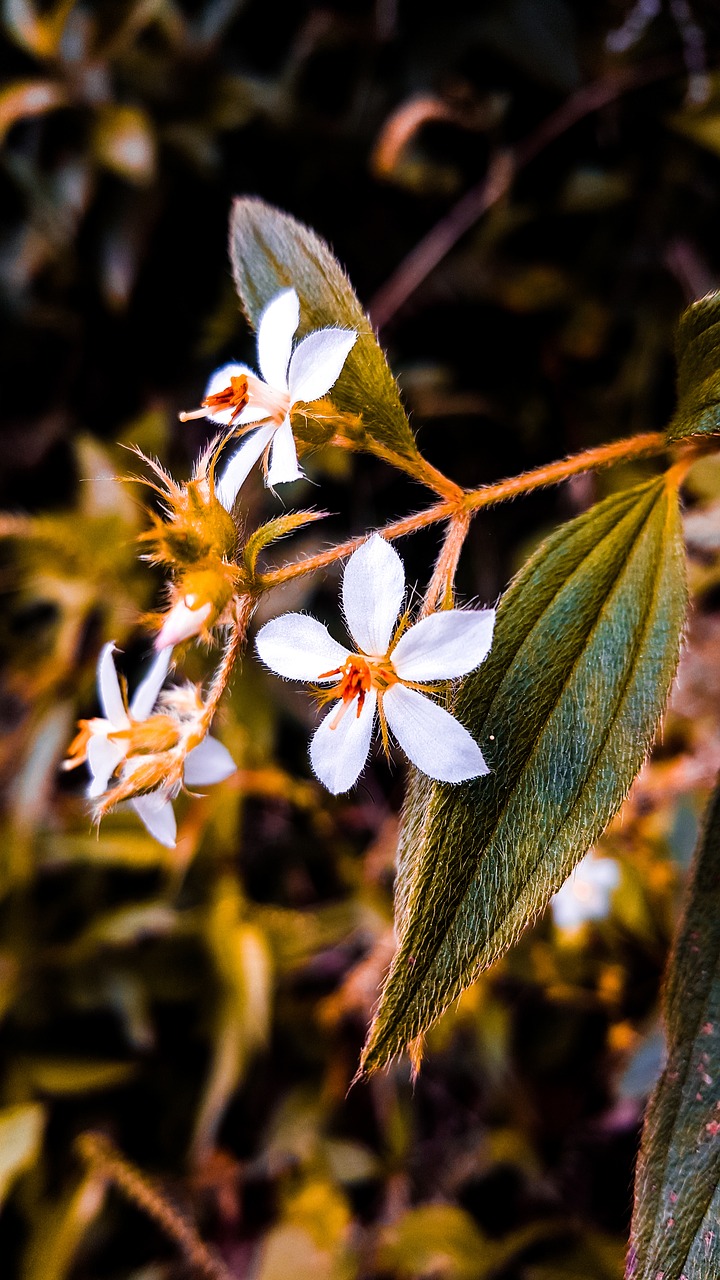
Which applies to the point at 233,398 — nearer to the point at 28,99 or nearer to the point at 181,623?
the point at 181,623

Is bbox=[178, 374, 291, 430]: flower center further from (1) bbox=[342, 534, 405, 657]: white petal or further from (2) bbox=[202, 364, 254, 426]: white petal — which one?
(1) bbox=[342, 534, 405, 657]: white petal

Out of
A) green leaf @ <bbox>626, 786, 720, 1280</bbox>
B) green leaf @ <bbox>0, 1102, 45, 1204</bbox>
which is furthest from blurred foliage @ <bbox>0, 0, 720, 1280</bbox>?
green leaf @ <bbox>626, 786, 720, 1280</bbox>

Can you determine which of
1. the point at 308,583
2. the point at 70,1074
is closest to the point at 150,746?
the point at 308,583

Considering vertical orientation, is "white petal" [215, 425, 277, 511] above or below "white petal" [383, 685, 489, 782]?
above

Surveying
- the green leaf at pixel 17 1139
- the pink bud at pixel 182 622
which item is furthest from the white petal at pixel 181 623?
the green leaf at pixel 17 1139

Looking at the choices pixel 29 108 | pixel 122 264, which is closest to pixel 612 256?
pixel 122 264

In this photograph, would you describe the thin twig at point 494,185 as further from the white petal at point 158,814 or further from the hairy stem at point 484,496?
the white petal at point 158,814
